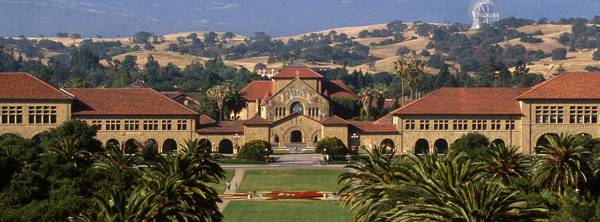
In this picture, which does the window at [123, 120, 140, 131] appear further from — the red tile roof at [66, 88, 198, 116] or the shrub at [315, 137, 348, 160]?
the shrub at [315, 137, 348, 160]

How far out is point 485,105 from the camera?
12175cm

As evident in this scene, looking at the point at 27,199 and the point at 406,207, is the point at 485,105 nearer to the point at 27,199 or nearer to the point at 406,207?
the point at 27,199

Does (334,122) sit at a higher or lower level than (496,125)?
higher

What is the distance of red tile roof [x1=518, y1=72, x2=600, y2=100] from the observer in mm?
119938

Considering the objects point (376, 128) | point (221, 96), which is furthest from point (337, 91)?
point (376, 128)

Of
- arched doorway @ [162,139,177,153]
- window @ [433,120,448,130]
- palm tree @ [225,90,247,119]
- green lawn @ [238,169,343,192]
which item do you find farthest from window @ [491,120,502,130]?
palm tree @ [225,90,247,119]

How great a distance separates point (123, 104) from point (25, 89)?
7.81 metres

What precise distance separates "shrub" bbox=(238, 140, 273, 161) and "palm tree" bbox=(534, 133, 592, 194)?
158 ft

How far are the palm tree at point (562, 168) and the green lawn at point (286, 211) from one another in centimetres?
983

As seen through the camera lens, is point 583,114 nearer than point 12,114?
No

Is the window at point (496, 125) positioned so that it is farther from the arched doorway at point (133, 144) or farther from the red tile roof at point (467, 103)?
the arched doorway at point (133, 144)

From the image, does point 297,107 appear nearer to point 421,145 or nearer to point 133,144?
point 421,145

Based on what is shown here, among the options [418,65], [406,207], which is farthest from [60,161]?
[418,65]

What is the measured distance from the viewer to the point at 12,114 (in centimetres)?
11788
